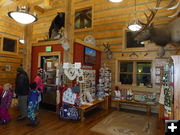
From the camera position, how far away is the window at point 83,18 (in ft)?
23.1

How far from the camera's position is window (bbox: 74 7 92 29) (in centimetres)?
705

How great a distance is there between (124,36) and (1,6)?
581cm

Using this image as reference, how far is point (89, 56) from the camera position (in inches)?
212

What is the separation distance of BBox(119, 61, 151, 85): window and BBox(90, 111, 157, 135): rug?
163 centimetres

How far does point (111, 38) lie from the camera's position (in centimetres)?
630

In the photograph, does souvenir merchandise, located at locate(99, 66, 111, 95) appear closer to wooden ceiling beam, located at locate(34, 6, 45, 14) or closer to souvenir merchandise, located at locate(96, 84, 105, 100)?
souvenir merchandise, located at locate(96, 84, 105, 100)

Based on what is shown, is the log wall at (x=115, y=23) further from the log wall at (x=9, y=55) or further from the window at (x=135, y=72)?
the log wall at (x=9, y=55)

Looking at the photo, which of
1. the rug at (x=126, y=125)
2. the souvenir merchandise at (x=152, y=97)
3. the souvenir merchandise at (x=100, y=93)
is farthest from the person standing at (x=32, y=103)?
the souvenir merchandise at (x=152, y=97)

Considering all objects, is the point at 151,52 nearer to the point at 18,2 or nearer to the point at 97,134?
the point at 97,134

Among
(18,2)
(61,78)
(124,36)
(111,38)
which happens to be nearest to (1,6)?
(18,2)

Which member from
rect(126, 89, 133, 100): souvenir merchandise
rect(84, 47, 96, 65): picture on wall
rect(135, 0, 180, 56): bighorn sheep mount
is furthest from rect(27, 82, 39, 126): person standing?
rect(126, 89, 133, 100): souvenir merchandise

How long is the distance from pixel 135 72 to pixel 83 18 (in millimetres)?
3875

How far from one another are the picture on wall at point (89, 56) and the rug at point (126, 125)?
2156mm

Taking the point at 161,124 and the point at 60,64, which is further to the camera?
the point at 60,64
